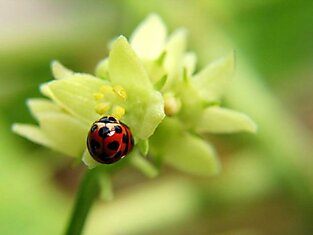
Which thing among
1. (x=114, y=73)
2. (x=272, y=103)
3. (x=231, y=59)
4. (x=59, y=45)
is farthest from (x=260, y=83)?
(x=114, y=73)

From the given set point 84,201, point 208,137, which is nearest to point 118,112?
point 84,201

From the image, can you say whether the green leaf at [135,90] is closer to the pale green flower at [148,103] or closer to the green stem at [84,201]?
the pale green flower at [148,103]

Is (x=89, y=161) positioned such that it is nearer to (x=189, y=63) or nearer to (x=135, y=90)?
(x=135, y=90)

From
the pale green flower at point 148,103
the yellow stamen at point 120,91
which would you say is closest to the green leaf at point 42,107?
the pale green flower at point 148,103

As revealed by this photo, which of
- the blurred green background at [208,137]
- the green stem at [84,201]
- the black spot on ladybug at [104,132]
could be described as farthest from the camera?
the blurred green background at [208,137]

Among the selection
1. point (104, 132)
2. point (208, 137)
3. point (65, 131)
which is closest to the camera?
point (104, 132)
